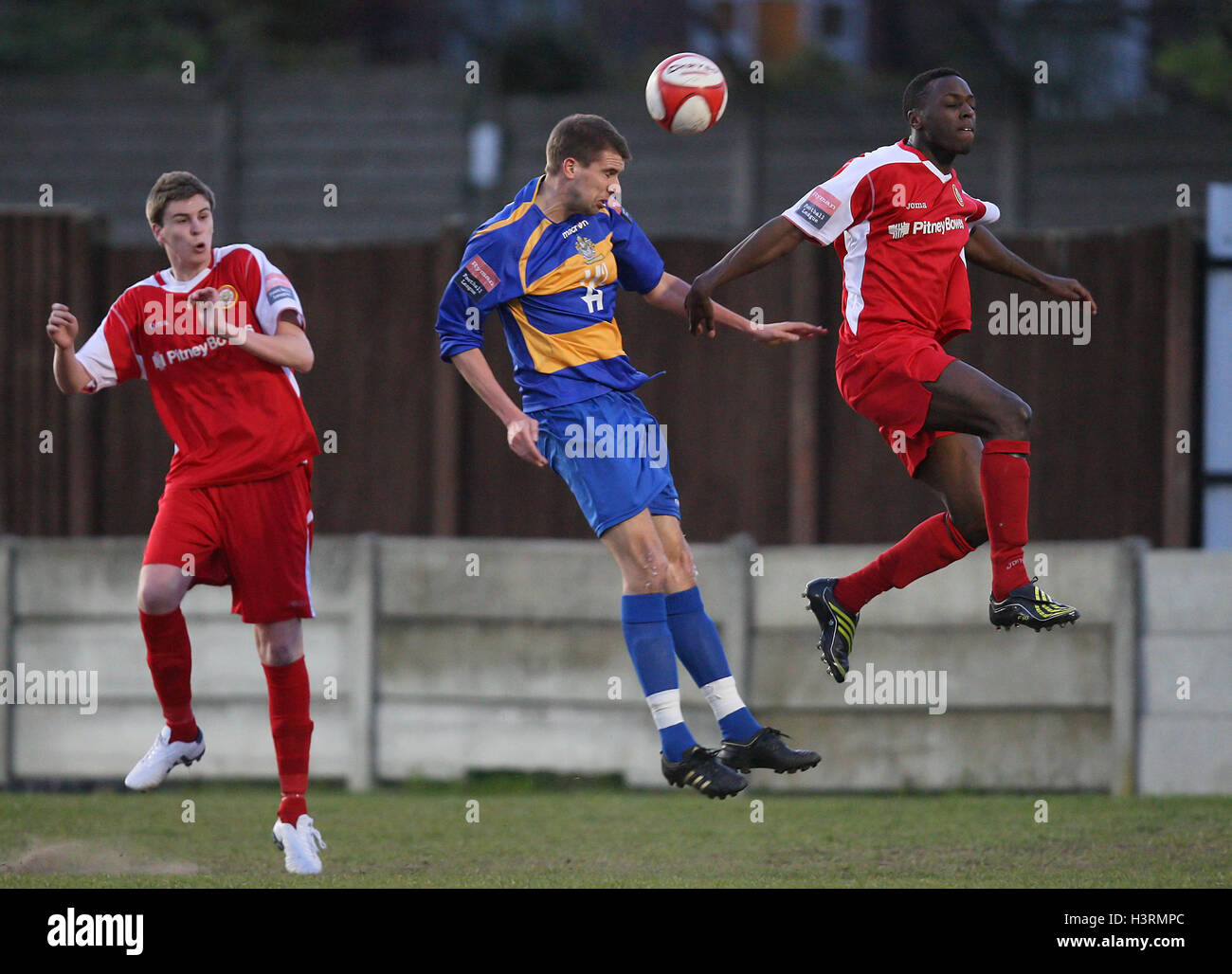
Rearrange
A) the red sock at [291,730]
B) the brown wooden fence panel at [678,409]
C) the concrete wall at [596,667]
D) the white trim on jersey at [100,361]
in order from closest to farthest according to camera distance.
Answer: the white trim on jersey at [100,361], the red sock at [291,730], the concrete wall at [596,667], the brown wooden fence panel at [678,409]

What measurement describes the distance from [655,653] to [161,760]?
2.26 m

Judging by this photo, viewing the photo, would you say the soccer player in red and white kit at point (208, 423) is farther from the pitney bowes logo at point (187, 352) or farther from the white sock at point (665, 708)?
the white sock at point (665, 708)

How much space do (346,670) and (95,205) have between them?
765cm

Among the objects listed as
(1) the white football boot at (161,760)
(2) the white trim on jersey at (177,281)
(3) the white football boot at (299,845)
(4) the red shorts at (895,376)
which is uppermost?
(2) the white trim on jersey at (177,281)

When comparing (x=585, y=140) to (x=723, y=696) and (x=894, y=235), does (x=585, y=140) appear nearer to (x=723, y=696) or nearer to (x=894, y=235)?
(x=894, y=235)

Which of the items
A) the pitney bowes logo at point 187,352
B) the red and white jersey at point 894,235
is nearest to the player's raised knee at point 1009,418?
the red and white jersey at point 894,235

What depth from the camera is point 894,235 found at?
7.29 m

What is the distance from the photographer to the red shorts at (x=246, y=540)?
301 inches

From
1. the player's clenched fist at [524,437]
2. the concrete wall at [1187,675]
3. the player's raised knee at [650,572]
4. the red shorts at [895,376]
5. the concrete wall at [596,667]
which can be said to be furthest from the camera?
the concrete wall at [596,667]

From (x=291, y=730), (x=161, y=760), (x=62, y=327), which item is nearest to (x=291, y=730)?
(x=291, y=730)

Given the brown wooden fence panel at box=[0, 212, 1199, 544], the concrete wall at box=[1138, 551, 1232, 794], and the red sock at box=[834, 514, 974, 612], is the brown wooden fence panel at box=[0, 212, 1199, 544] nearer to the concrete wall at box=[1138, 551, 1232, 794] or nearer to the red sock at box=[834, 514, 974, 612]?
the concrete wall at box=[1138, 551, 1232, 794]

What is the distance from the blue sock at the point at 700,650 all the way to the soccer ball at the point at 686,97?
6.42 feet

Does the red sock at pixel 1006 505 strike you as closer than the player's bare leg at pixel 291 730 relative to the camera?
Yes
